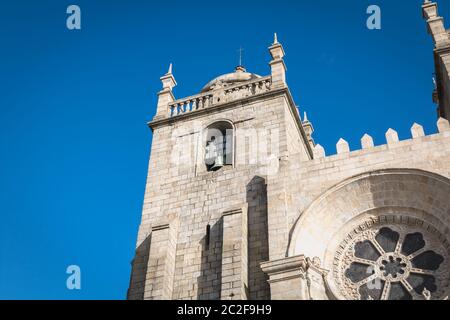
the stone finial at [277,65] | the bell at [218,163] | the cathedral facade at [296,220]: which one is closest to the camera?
the cathedral facade at [296,220]

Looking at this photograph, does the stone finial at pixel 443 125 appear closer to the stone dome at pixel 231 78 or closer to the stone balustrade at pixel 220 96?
the stone balustrade at pixel 220 96

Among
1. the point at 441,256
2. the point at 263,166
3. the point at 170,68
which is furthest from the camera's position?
the point at 170,68

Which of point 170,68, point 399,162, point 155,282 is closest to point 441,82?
point 399,162

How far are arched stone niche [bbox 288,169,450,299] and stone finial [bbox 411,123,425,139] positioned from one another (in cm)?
146

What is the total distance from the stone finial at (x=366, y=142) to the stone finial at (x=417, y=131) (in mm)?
1177

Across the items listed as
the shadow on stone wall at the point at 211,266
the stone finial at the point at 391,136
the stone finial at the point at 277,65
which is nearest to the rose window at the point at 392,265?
the stone finial at the point at 391,136

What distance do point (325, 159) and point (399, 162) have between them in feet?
6.89

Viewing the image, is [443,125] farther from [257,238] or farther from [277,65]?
[277,65]

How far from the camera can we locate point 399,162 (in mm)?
16438

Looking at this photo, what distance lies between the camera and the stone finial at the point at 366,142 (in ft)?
57.4

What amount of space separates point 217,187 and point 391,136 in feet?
18.0

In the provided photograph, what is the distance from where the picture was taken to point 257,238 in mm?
17062

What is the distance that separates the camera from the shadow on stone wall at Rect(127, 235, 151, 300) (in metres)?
17.3
